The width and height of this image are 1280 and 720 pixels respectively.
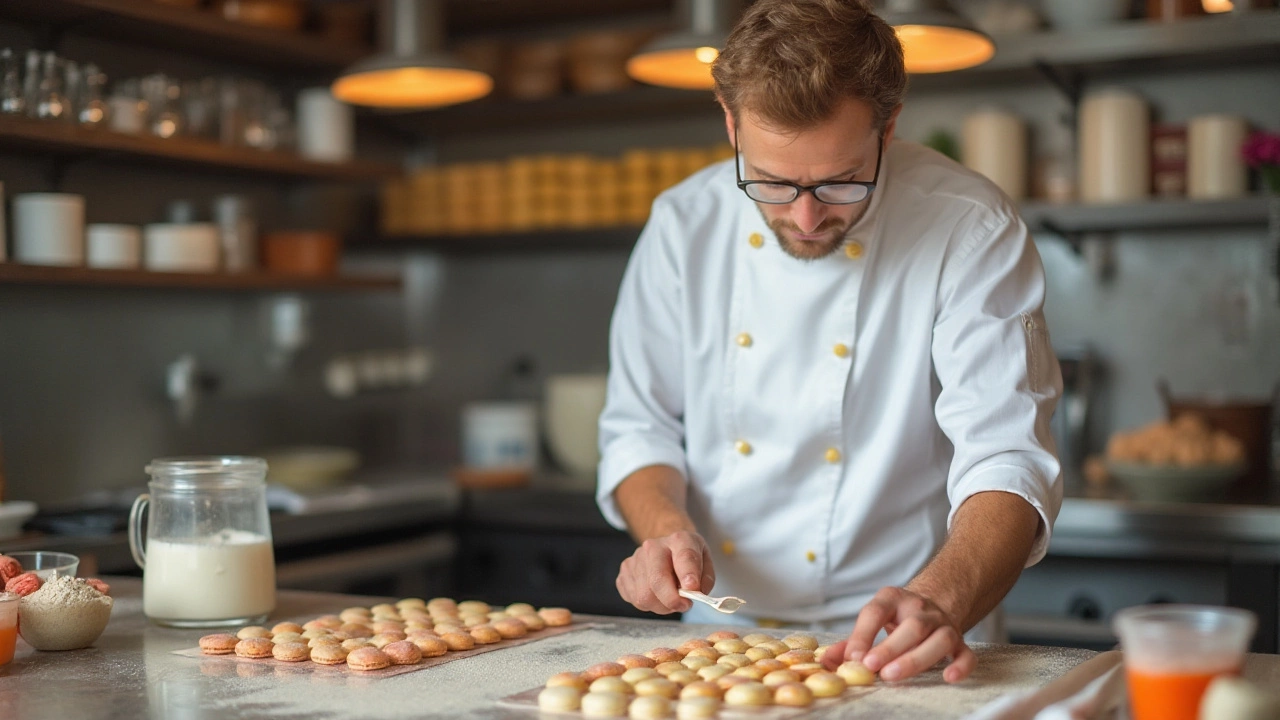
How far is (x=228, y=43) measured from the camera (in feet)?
11.1

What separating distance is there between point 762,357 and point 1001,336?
0.40m

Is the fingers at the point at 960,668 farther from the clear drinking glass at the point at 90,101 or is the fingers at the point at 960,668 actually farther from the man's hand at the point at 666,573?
the clear drinking glass at the point at 90,101

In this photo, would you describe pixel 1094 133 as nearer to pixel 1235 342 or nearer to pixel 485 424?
pixel 1235 342

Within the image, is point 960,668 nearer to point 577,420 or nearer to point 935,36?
point 935,36

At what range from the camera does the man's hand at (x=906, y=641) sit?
4.43ft

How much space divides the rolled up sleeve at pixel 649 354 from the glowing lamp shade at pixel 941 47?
2.18 ft

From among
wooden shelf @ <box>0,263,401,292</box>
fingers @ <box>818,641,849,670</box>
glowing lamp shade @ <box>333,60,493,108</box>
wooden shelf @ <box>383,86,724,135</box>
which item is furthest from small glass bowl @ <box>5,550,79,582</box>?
wooden shelf @ <box>383,86,724,135</box>

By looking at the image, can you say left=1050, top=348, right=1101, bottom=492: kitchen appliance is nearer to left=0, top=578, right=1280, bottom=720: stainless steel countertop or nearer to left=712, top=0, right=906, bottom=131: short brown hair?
left=712, top=0, right=906, bottom=131: short brown hair

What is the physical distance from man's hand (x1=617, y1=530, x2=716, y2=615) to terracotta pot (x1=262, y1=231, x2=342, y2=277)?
6.57ft

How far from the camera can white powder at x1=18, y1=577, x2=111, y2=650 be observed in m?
1.54

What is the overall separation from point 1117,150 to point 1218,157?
0.23 metres

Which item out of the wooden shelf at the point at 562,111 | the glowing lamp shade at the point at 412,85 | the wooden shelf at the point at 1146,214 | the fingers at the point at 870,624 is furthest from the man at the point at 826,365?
the wooden shelf at the point at 562,111

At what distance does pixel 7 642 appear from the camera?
1.47m

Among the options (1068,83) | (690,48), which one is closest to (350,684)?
(690,48)
